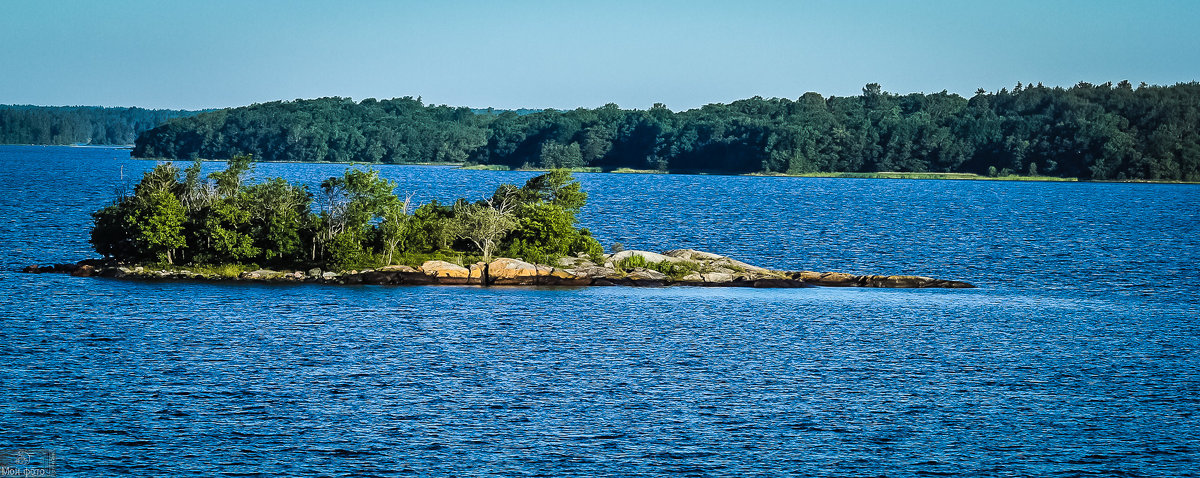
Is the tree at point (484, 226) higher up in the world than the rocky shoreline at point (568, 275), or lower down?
higher up

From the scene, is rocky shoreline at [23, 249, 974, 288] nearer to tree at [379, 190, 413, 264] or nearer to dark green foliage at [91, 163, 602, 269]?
dark green foliage at [91, 163, 602, 269]

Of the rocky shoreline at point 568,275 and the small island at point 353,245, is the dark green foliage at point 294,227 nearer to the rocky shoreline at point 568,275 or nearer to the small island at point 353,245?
the small island at point 353,245

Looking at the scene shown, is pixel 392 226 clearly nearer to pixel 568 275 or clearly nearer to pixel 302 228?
pixel 302 228

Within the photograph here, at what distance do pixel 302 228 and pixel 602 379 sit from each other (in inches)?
1556

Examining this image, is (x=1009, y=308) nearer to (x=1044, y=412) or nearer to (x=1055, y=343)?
(x=1055, y=343)

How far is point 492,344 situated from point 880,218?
110 m

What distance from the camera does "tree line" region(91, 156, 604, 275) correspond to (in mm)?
83438

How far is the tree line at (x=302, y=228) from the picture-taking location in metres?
83.4

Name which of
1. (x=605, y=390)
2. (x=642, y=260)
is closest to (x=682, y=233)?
(x=642, y=260)

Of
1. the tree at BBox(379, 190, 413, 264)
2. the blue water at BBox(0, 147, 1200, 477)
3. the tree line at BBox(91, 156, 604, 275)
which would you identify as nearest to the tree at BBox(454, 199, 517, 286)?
the tree line at BBox(91, 156, 604, 275)

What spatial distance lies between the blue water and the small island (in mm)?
3061

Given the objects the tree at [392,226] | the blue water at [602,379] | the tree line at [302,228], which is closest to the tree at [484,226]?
the tree line at [302,228]

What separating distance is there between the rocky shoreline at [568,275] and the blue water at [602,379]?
8.12 feet

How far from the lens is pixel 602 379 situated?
5288cm
